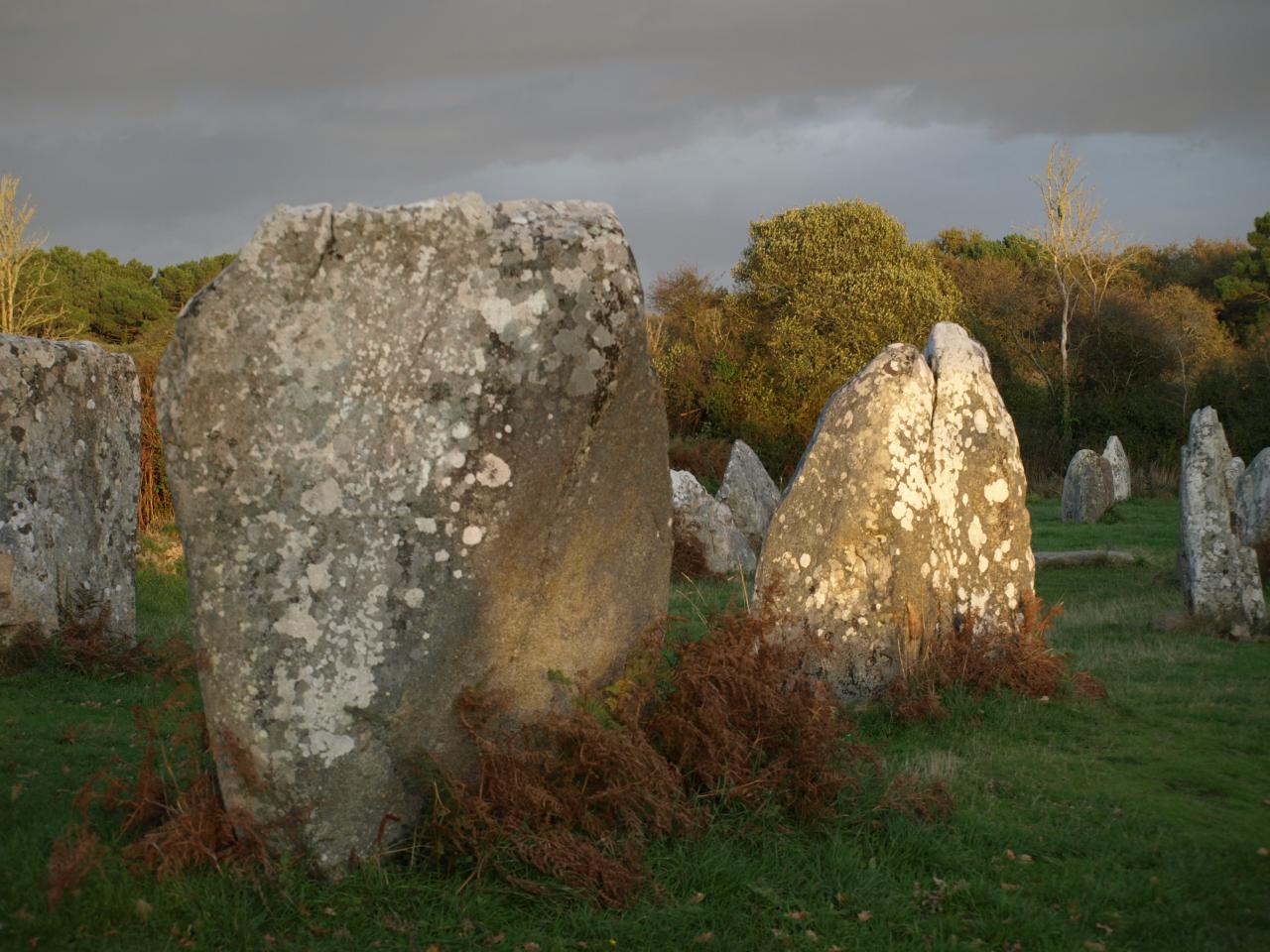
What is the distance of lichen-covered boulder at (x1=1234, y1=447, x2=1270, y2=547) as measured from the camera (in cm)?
1609

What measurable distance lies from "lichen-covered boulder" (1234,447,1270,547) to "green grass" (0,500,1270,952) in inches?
360

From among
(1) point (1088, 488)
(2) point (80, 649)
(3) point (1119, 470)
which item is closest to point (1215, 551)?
(2) point (80, 649)

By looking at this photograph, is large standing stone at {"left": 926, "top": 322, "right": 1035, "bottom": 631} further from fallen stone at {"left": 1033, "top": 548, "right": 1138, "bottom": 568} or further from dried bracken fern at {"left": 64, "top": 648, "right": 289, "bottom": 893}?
fallen stone at {"left": 1033, "top": 548, "right": 1138, "bottom": 568}

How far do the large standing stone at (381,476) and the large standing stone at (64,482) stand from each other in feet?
17.3

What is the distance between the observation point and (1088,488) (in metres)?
23.8

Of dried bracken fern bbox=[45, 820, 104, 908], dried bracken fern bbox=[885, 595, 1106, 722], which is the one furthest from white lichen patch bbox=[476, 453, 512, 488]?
dried bracken fern bbox=[885, 595, 1106, 722]

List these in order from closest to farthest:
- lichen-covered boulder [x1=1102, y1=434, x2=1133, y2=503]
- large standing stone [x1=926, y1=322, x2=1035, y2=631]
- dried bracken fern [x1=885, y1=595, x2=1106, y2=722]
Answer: dried bracken fern [x1=885, y1=595, x2=1106, y2=722]
large standing stone [x1=926, y1=322, x2=1035, y2=631]
lichen-covered boulder [x1=1102, y1=434, x2=1133, y2=503]

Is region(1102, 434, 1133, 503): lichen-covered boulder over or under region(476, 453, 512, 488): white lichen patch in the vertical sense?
under

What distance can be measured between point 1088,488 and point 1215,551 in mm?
13161

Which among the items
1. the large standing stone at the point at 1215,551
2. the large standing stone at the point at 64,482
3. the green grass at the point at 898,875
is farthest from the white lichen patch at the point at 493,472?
the large standing stone at the point at 1215,551

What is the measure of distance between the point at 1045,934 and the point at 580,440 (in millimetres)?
2910

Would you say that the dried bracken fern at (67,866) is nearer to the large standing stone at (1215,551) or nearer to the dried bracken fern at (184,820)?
the dried bracken fern at (184,820)

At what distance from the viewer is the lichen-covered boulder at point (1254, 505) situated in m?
16.1

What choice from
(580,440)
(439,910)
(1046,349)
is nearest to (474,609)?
(580,440)
